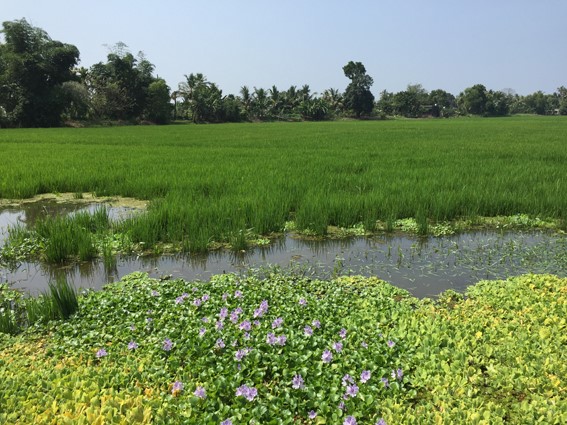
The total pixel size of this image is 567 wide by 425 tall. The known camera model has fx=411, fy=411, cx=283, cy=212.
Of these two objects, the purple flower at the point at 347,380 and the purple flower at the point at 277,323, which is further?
the purple flower at the point at 277,323

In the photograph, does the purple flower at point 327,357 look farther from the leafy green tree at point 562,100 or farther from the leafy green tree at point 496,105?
the leafy green tree at point 562,100

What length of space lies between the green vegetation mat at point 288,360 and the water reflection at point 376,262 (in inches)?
33.6

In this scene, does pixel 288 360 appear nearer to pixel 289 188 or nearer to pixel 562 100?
pixel 289 188

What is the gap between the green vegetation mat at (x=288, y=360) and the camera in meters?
2.30

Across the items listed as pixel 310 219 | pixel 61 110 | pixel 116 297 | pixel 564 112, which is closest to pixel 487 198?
pixel 310 219

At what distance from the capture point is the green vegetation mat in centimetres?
230

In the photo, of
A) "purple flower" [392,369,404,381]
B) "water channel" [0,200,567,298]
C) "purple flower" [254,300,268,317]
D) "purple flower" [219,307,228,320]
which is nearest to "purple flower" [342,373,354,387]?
"purple flower" [392,369,404,381]

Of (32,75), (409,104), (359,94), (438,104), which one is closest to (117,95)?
(32,75)

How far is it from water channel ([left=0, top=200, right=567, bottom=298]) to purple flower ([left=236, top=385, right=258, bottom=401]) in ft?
8.00

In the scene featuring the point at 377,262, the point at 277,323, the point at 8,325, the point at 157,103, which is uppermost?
the point at 157,103

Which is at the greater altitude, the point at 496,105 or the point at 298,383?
the point at 496,105

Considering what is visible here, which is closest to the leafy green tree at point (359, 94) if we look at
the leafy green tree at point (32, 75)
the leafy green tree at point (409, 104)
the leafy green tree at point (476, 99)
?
the leafy green tree at point (409, 104)

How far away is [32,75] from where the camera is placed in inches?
1380

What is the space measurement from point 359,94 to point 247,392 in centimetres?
6785
